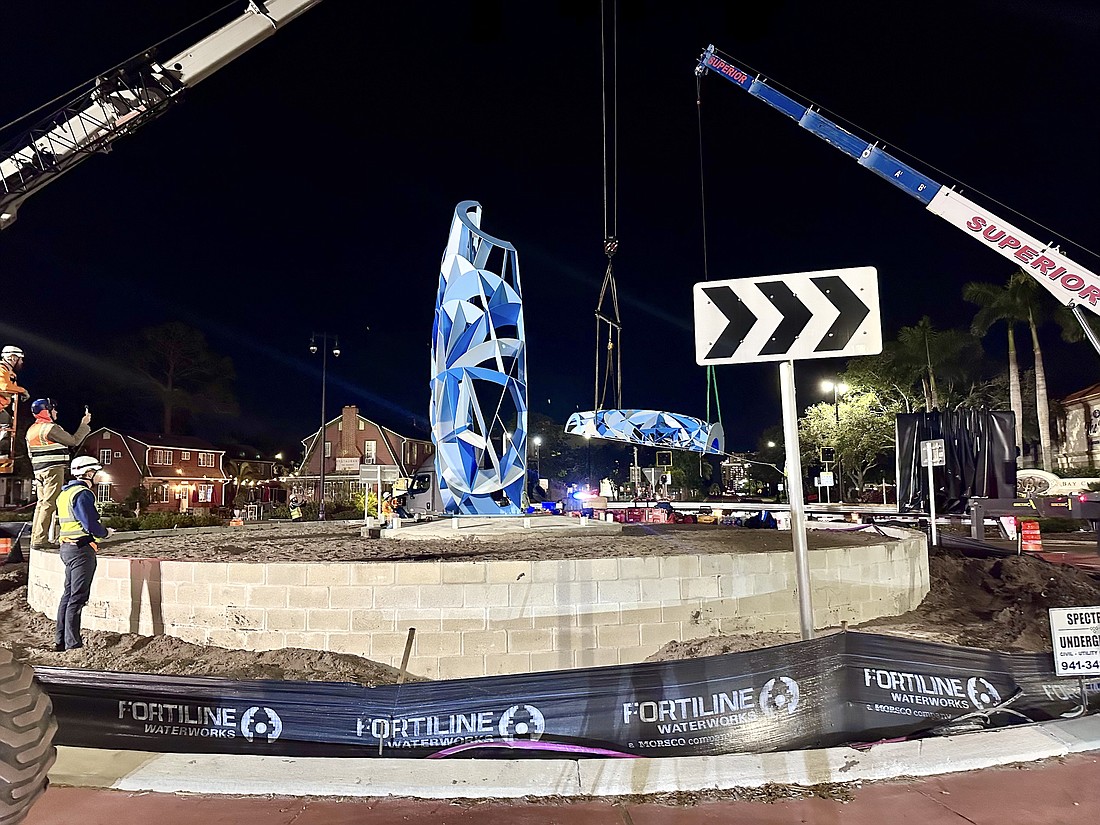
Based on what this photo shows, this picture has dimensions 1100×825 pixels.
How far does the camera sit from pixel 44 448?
33.3 ft

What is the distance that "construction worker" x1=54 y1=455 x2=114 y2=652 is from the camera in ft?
24.7

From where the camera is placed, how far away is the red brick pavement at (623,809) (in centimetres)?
373

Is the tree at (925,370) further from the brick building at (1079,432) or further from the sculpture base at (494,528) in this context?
the sculpture base at (494,528)

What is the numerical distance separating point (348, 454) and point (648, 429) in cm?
2631

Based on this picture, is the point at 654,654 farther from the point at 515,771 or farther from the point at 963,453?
the point at 963,453

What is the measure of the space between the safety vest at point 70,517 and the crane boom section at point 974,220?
61.1ft

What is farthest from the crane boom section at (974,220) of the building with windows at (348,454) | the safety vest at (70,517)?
the building with windows at (348,454)

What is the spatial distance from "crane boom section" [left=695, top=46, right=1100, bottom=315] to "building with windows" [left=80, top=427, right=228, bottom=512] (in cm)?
4429

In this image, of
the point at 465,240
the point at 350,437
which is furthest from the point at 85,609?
the point at 350,437

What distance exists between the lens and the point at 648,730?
14.6ft

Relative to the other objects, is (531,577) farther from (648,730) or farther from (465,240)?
(465,240)

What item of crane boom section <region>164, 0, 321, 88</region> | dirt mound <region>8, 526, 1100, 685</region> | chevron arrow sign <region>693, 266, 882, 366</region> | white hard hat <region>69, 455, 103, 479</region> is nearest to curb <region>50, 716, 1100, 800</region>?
chevron arrow sign <region>693, 266, 882, 366</region>

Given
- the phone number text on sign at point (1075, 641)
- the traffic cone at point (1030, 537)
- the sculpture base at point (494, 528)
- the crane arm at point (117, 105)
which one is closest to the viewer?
the phone number text on sign at point (1075, 641)

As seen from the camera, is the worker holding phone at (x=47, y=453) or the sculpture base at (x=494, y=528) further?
the sculpture base at (x=494, y=528)
